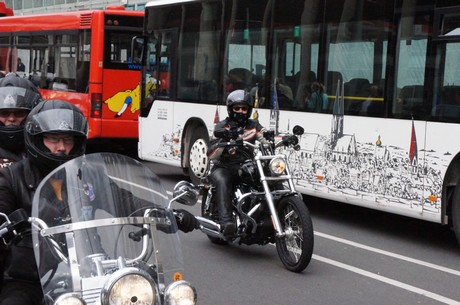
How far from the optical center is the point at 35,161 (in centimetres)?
372

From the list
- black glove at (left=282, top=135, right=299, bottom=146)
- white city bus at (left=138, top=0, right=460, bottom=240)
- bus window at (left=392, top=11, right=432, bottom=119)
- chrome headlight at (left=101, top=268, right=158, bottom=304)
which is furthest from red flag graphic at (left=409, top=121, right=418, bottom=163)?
chrome headlight at (left=101, top=268, right=158, bottom=304)

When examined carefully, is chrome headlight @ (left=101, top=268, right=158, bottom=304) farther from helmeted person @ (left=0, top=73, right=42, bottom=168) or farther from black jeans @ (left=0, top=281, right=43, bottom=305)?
helmeted person @ (left=0, top=73, right=42, bottom=168)

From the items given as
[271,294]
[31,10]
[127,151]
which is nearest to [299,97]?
[271,294]

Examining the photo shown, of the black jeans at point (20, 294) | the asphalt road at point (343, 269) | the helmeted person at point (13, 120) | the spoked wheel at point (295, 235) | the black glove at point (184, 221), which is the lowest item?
the asphalt road at point (343, 269)

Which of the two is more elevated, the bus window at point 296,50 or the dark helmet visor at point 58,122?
the bus window at point 296,50

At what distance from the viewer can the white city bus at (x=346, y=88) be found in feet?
27.9

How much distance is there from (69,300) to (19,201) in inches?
42.0

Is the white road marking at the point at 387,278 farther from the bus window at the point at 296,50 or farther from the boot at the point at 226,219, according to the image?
the bus window at the point at 296,50

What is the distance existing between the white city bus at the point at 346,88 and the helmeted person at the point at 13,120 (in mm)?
4579

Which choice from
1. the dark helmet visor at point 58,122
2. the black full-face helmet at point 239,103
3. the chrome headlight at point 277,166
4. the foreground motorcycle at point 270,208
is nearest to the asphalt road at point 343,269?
the foreground motorcycle at point 270,208

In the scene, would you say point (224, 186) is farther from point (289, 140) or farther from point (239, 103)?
point (239, 103)

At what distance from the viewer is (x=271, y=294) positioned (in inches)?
258

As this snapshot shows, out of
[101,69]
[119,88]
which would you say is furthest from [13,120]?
[119,88]

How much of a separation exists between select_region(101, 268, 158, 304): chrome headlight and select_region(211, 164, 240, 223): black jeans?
193 inches
